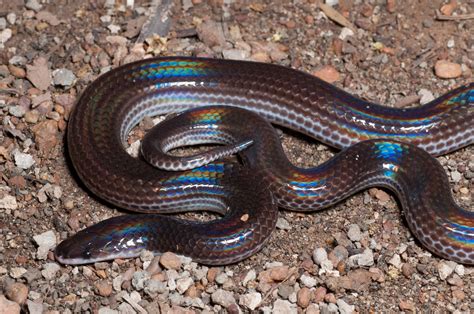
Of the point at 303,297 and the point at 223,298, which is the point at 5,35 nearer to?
the point at 223,298

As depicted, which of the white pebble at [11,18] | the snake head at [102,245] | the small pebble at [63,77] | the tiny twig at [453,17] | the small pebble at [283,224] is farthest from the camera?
the white pebble at [11,18]

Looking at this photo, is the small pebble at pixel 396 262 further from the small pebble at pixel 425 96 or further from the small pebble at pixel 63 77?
the small pebble at pixel 63 77

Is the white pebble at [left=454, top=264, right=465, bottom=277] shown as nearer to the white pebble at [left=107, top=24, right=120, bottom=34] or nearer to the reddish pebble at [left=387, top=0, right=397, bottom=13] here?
the reddish pebble at [left=387, top=0, right=397, bottom=13]

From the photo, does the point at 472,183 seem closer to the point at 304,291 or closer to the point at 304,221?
the point at 304,221

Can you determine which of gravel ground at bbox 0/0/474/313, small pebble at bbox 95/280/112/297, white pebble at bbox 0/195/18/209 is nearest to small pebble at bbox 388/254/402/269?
gravel ground at bbox 0/0/474/313

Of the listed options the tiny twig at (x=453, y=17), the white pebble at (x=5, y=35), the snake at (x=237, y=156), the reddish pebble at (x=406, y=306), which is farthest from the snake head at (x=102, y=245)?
the tiny twig at (x=453, y=17)

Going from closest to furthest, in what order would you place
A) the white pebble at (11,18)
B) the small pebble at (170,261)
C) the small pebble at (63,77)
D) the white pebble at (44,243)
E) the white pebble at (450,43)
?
the small pebble at (170,261) → the white pebble at (44,243) → the small pebble at (63,77) → the white pebble at (450,43) → the white pebble at (11,18)

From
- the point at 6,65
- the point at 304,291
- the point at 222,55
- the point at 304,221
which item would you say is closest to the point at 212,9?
the point at 222,55

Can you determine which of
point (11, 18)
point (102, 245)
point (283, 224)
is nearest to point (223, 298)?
point (283, 224)
